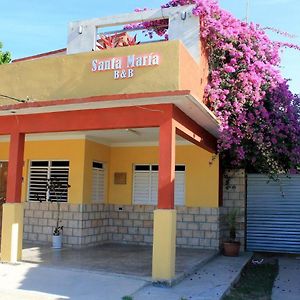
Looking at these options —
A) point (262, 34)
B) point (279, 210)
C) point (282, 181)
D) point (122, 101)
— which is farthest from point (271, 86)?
point (122, 101)

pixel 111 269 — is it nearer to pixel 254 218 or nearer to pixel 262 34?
pixel 254 218

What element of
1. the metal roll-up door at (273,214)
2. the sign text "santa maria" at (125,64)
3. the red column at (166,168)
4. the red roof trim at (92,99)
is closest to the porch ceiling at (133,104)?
the red roof trim at (92,99)

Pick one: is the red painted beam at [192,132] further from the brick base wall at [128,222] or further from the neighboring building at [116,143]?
the brick base wall at [128,222]

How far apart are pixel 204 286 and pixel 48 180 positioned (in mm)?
6306

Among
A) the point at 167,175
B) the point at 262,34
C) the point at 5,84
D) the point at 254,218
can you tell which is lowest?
the point at 254,218

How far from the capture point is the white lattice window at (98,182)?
12.9 metres

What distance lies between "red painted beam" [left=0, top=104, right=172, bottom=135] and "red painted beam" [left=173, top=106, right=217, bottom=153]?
398 millimetres

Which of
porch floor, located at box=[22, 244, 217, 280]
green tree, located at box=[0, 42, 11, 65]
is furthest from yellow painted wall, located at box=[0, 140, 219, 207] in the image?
green tree, located at box=[0, 42, 11, 65]

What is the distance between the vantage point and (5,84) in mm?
10117

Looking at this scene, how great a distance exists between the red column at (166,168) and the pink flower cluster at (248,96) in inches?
107

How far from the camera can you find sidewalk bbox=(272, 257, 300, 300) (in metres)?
8.03

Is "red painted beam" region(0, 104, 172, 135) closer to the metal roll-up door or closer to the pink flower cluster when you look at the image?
the pink flower cluster

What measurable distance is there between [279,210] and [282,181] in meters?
0.87

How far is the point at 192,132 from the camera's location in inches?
378
